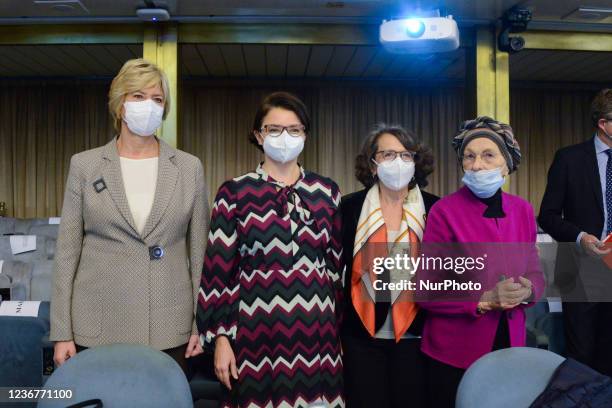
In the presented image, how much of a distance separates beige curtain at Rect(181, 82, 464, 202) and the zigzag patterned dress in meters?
5.50

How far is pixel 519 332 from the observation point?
5.83ft

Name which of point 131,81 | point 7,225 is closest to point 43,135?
point 7,225

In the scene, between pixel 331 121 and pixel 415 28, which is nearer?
pixel 415 28

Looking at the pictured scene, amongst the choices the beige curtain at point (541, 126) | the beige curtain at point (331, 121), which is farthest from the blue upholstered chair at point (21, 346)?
the beige curtain at point (541, 126)

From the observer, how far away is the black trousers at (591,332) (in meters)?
2.48

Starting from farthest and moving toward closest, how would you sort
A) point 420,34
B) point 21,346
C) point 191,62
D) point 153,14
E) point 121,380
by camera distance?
point 191,62, point 153,14, point 420,34, point 21,346, point 121,380

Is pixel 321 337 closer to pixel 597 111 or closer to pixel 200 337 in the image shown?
pixel 200 337

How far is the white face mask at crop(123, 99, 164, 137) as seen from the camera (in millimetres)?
1876

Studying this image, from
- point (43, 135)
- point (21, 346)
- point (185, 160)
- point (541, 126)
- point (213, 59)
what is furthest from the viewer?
point (541, 126)

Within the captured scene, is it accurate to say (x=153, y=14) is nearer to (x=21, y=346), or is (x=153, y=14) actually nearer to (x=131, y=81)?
(x=131, y=81)

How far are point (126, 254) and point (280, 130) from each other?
663mm

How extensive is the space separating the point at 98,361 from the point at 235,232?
0.60 meters

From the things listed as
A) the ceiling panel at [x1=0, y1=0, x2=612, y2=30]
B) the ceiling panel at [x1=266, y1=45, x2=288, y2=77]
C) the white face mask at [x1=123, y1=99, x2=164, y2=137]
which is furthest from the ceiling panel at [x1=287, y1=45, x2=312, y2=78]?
the white face mask at [x1=123, y1=99, x2=164, y2=137]

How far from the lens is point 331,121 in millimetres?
7312
